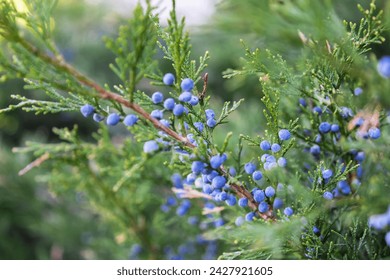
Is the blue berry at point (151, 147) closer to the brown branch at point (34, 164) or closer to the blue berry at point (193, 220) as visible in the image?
the brown branch at point (34, 164)

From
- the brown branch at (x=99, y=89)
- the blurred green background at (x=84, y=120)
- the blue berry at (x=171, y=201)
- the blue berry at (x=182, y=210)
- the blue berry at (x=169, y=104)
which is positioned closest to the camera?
the brown branch at (x=99, y=89)

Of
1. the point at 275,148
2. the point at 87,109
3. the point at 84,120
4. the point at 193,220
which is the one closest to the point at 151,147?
the point at 87,109

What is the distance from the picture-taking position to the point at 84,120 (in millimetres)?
3084

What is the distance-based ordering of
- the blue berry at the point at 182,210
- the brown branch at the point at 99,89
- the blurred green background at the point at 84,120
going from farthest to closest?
the blurred green background at the point at 84,120, the blue berry at the point at 182,210, the brown branch at the point at 99,89

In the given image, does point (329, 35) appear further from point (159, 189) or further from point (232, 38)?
point (232, 38)

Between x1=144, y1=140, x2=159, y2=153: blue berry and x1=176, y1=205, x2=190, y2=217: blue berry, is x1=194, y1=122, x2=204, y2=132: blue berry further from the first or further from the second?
x1=176, y1=205, x2=190, y2=217: blue berry

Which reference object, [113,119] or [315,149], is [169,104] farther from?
[315,149]

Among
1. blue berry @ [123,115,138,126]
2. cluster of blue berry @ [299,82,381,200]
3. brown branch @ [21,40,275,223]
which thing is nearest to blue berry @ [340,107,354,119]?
cluster of blue berry @ [299,82,381,200]

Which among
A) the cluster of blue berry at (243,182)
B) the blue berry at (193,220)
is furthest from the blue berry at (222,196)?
the blue berry at (193,220)

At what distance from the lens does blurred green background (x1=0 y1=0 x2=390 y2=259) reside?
74.8 inches

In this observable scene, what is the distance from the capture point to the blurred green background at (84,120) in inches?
74.8

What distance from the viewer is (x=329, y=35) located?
2.79 feet

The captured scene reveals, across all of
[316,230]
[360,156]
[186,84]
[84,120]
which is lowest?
[316,230]

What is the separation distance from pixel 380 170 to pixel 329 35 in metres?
0.47
